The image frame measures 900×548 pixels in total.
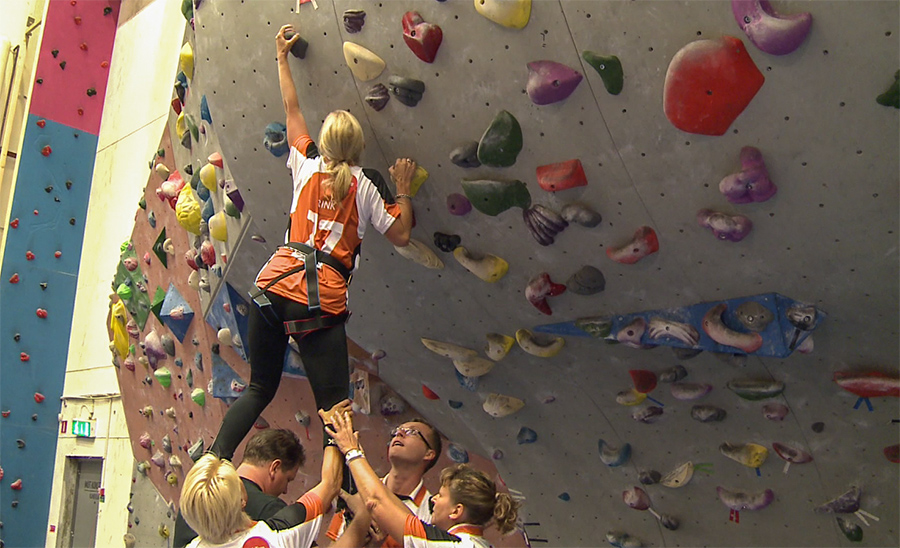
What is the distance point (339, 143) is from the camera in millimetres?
2457

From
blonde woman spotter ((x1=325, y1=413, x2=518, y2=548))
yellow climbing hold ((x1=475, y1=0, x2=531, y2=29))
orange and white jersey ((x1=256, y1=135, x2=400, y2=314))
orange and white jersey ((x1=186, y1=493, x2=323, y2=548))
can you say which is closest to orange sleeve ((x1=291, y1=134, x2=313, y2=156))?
orange and white jersey ((x1=256, y1=135, x2=400, y2=314))

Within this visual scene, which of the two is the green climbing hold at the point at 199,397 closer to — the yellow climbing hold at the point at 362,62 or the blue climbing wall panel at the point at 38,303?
the yellow climbing hold at the point at 362,62

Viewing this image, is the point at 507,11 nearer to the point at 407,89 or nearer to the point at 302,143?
the point at 407,89

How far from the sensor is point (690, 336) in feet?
8.27

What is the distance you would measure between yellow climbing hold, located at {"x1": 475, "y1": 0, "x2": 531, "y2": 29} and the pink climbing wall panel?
628 centimetres

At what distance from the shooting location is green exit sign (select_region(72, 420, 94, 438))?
721cm

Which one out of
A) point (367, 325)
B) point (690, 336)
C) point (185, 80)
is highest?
point (185, 80)

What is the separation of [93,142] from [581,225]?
650cm

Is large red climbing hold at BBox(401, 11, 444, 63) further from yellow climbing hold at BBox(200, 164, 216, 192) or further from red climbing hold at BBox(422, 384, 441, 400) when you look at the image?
red climbing hold at BBox(422, 384, 441, 400)

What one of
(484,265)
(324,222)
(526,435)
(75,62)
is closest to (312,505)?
(324,222)

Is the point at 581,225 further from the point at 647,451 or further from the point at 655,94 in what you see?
the point at 647,451

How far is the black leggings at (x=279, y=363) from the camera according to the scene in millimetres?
2363

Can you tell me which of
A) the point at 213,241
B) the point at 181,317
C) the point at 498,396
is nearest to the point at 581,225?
the point at 498,396

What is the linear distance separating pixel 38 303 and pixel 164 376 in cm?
347
